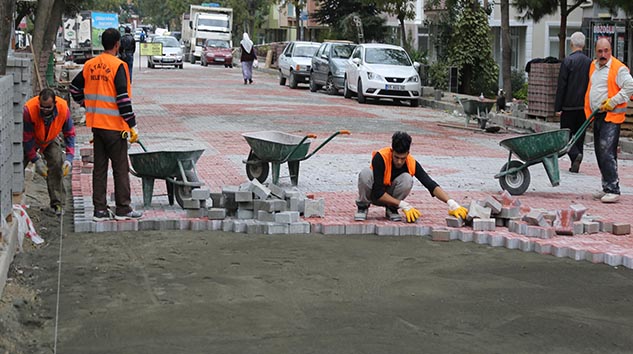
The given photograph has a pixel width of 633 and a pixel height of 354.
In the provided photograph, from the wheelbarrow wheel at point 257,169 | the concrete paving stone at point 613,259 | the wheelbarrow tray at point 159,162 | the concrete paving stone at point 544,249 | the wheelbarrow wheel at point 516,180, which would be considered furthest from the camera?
the wheelbarrow wheel at point 516,180

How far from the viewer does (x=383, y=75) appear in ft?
98.2

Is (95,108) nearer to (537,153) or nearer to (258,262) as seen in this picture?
(258,262)

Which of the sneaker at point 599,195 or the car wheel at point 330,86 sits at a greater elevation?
the car wheel at point 330,86

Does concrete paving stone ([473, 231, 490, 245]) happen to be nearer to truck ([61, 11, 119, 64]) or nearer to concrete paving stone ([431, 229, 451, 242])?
concrete paving stone ([431, 229, 451, 242])

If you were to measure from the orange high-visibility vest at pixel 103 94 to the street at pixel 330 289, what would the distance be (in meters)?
1.04

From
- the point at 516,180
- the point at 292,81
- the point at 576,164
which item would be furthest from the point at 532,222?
the point at 292,81

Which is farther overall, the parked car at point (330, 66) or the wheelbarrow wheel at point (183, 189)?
the parked car at point (330, 66)

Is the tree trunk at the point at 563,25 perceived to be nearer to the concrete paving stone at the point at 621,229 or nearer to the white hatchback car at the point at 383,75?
the white hatchback car at the point at 383,75

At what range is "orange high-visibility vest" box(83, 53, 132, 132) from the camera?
32.4 feet

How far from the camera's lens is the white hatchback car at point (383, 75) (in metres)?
29.9

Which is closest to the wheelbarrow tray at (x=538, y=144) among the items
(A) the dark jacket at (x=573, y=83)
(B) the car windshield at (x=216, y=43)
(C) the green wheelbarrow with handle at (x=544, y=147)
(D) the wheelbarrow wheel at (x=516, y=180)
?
(C) the green wheelbarrow with handle at (x=544, y=147)

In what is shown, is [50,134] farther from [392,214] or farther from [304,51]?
[304,51]

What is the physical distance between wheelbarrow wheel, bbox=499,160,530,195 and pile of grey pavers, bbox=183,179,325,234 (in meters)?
3.21

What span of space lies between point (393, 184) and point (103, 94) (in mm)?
2866
